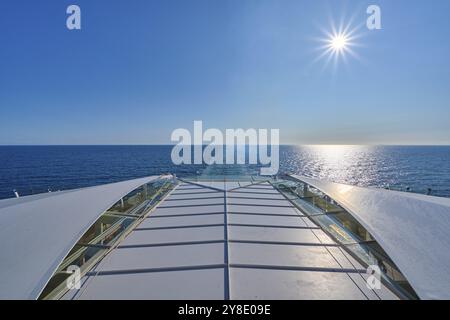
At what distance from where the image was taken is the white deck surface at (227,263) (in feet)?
11.2

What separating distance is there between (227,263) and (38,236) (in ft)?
11.8

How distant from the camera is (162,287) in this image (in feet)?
11.5

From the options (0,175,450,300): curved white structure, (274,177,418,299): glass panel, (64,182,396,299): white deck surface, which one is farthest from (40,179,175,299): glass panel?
(274,177,418,299): glass panel

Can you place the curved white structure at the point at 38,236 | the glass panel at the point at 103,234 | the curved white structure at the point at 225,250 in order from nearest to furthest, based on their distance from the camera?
the curved white structure at the point at 38,236
the curved white structure at the point at 225,250
the glass panel at the point at 103,234

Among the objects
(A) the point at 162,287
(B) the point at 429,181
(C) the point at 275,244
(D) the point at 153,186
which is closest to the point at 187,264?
(A) the point at 162,287

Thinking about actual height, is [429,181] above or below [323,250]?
below

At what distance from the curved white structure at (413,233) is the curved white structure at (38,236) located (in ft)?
17.1

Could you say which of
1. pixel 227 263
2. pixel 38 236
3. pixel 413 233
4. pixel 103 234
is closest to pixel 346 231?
pixel 413 233

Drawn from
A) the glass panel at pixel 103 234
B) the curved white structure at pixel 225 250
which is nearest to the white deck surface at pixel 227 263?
the curved white structure at pixel 225 250

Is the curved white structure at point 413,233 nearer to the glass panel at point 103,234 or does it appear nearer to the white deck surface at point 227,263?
the white deck surface at point 227,263

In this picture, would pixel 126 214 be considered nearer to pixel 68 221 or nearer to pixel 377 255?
pixel 68 221

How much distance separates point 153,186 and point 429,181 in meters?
54.3
